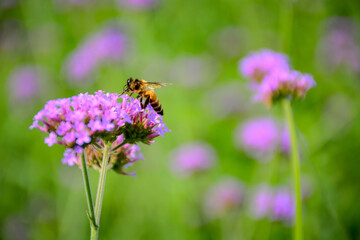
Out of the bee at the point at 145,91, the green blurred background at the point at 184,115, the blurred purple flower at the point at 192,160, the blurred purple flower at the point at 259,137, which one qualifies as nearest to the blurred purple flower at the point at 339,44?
the green blurred background at the point at 184,115

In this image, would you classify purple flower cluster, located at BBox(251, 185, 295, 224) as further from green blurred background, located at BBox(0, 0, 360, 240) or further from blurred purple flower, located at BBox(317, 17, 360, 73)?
blurred purple flower, located at BBox(317, 17, 360, 73)

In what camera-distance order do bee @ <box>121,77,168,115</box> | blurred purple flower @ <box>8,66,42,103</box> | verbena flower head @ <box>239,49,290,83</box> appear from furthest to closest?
blurred purple flower @ <box>8,66,42,103</box>, verbena flower head @ <box>239,49,290,83</box>, bee @ <box>121,77,168,115</box>

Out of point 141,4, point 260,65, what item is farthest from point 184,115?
point 260,65

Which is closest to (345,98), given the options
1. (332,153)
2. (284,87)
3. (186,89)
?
(332,153)

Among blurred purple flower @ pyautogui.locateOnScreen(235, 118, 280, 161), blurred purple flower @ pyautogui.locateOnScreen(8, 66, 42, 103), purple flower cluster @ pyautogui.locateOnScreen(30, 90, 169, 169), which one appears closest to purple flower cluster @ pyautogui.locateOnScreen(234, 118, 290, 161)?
blurred purple flower @ pyautogui.locateOnScreen(235, 118, 280, 161)

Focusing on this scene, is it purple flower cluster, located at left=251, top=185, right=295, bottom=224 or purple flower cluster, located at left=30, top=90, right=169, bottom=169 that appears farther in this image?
purple flower cluster, located at left=251, top=185, right=295, bottom=224

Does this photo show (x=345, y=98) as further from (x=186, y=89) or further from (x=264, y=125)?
(x=186, y=89)
